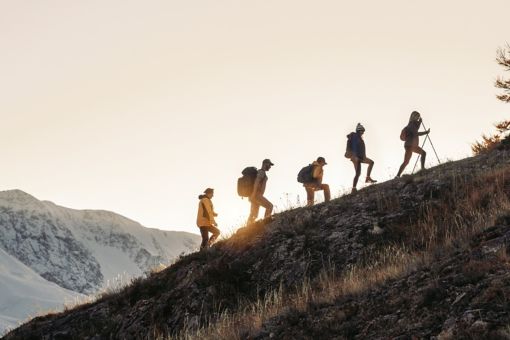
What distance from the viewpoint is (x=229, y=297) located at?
13273 mm

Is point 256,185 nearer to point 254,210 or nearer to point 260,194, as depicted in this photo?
point 260,194

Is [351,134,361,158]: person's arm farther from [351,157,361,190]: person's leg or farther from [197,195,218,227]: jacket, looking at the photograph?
[197,195,218,227]: jacket

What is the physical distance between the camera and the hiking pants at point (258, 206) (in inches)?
674

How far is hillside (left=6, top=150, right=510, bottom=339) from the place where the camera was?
6.89 m

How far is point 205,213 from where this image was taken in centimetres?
1734

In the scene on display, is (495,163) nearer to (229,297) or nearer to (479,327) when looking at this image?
(229,297)

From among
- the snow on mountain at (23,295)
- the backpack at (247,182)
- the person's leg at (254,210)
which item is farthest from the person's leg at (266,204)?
the snow on mountain at (23,295)

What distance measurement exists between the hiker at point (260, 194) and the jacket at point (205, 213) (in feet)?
3.43

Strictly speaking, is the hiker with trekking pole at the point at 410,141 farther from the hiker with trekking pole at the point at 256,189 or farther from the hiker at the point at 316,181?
the hiker with trekking pole at the point at 256,189

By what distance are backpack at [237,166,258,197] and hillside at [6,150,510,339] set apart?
156 centimetres

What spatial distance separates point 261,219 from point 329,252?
3675mm

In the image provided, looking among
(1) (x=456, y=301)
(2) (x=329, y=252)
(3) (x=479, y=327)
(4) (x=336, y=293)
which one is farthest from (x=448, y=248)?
(2) (x=329, y=252)

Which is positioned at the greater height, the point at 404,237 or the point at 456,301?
the point at 404,237

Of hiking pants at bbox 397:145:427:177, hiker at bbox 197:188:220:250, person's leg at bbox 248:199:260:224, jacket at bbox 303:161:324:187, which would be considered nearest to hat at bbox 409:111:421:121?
hiking pants at bbox 397:145:427:177
